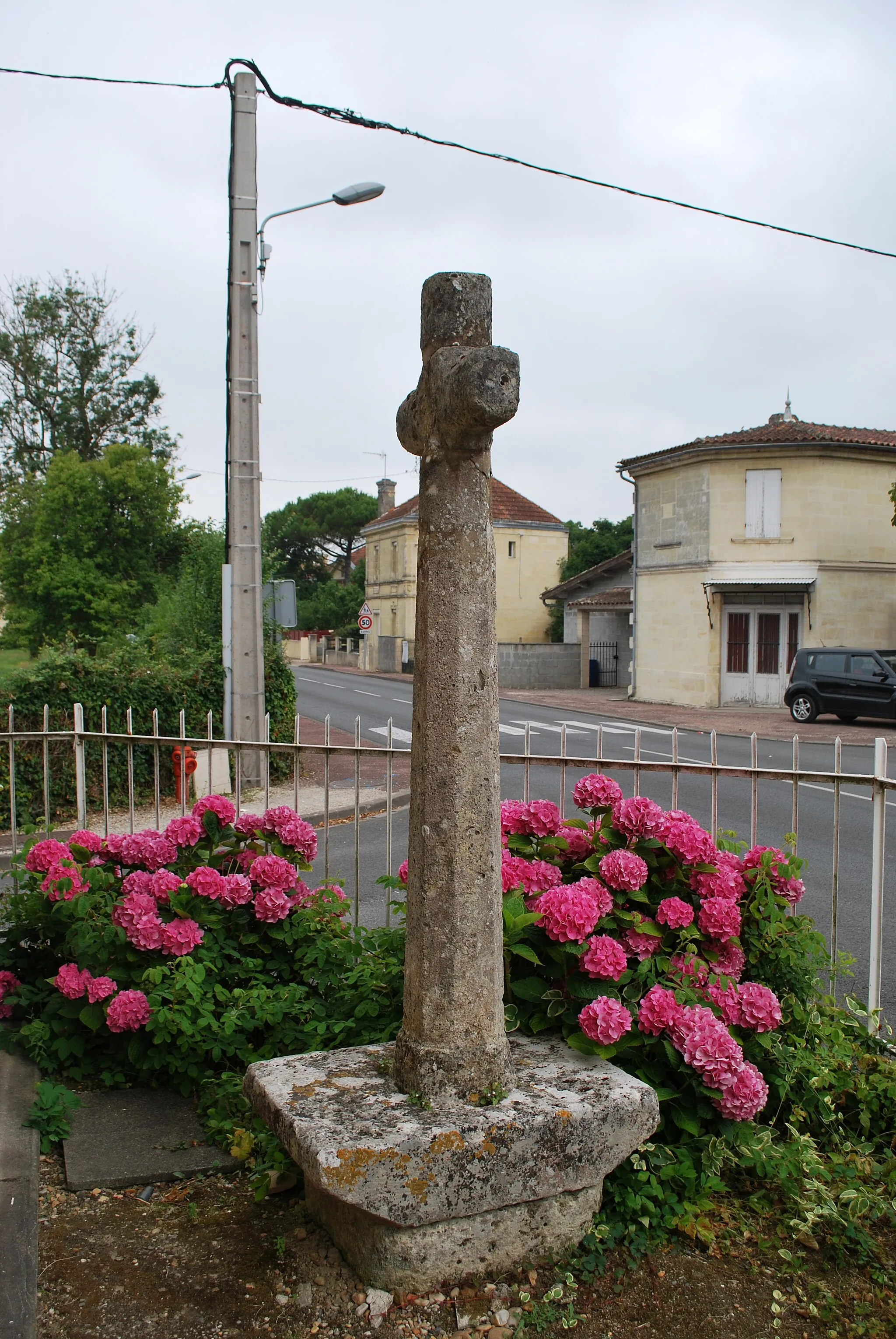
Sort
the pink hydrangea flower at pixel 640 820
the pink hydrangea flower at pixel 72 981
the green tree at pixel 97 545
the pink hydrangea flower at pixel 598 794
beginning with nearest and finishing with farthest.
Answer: the pink hydrangea flower at pixel 640 820 < the pink hydrangea flower at pixel 72 981 < the pink hydrangea flower at pixel 598 794 < the green tree at pixel 97 545

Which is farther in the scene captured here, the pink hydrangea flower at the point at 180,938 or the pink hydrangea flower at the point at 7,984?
the pink hydrangea flower at the point at 7,984

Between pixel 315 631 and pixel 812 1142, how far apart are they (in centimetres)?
Answer: 5579

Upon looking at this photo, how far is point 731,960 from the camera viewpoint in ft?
10.5

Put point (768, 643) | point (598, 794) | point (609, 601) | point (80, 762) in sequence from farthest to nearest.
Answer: point (609, 601), point (768, 643), point (80, 762), point (598, 794)

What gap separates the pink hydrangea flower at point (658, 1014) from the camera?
2.86 meters

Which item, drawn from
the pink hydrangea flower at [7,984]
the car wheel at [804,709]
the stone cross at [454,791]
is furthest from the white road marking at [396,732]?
the stone cross at [454,791]

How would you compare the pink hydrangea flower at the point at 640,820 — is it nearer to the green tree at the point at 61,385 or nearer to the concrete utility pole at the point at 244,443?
the concrete utility pole at the point at 244,443

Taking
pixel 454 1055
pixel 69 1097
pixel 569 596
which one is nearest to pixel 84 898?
pixel 69 1097

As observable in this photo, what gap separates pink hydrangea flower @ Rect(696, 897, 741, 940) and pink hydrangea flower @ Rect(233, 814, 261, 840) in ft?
5.74

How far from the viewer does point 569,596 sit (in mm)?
36969

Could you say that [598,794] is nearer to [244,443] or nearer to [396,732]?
[244,443]

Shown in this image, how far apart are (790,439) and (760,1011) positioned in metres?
23.0

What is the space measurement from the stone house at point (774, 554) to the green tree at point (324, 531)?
125 ft

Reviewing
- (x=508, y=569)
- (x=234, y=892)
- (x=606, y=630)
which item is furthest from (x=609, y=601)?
(x=234, y=892)
